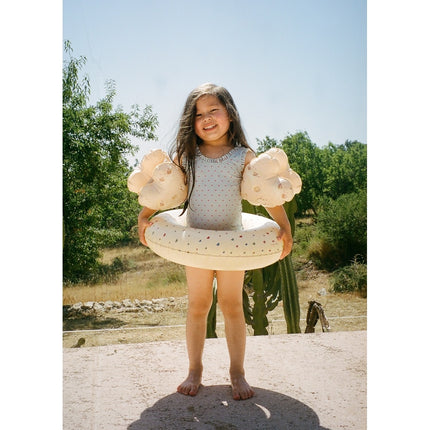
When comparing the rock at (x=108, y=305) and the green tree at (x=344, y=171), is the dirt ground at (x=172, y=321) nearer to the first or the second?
the rock at (x=108, y=305)

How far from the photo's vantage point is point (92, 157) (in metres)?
2.71

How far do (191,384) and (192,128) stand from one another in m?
0.78

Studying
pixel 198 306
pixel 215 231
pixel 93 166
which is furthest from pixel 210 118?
pixel 93 166

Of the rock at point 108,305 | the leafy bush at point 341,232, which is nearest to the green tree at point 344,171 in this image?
the leafy bush at point 341,232

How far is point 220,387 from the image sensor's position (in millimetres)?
1590

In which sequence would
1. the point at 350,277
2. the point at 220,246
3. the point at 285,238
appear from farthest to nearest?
the point at 350,277 < the point at 285,238 < the point at 220,246

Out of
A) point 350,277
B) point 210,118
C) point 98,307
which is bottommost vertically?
point 98,307

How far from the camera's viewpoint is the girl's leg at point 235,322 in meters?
1.53

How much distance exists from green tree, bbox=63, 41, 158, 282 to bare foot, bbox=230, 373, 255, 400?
1.41m

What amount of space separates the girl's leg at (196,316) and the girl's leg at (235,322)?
0.13ft

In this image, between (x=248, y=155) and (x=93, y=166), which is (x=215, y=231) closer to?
(x=248, y=155)

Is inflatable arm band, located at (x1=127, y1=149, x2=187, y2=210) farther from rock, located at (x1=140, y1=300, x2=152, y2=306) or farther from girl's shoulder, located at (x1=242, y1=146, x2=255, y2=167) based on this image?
rock, located at (x1=140, y1=300, x2=152, y2=306)
